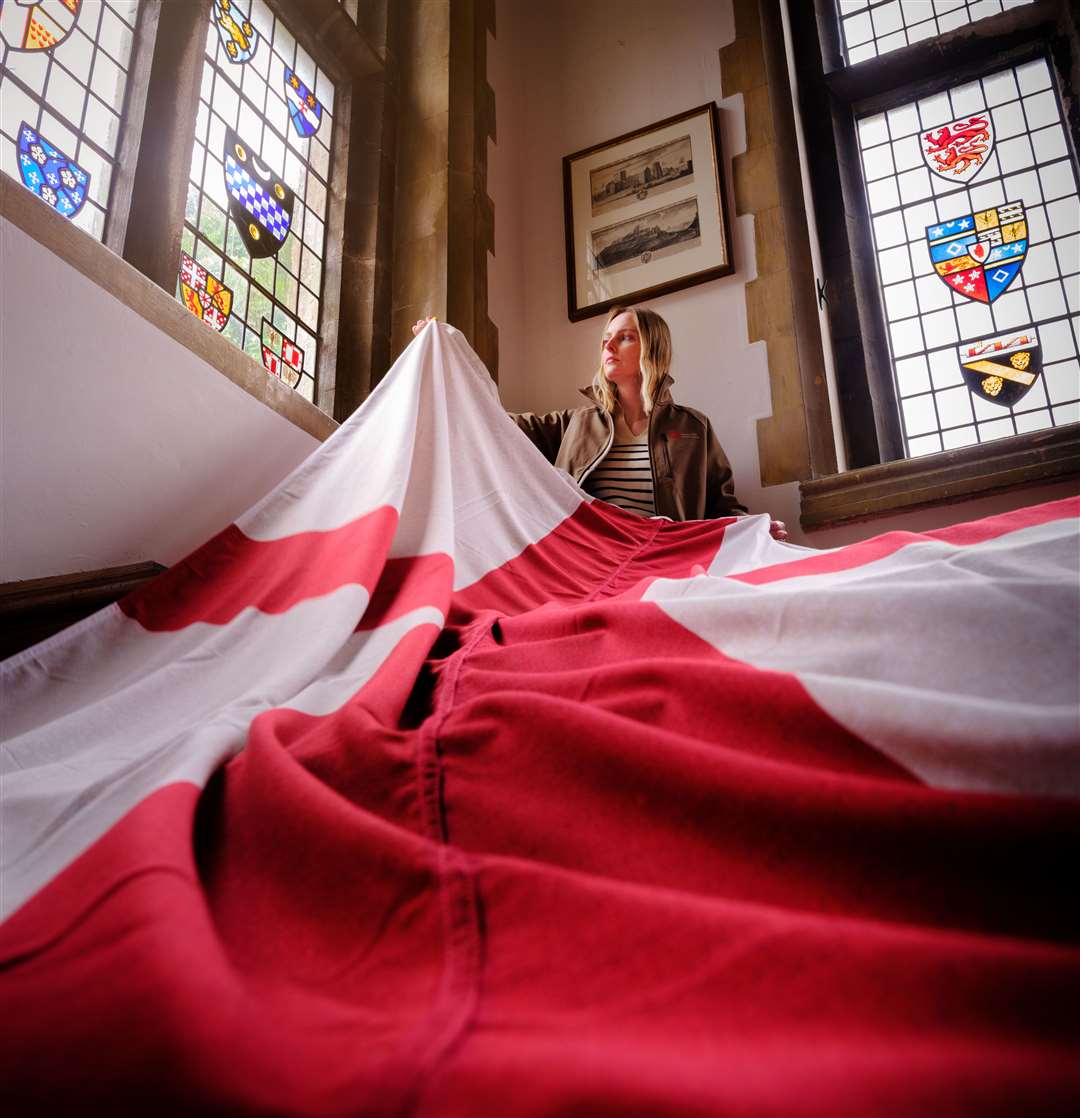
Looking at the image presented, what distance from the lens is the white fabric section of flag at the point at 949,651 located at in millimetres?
537

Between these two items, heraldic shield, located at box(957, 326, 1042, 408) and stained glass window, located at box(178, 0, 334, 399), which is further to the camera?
heraldic shield, located at box(957, 326, 1042, 408)

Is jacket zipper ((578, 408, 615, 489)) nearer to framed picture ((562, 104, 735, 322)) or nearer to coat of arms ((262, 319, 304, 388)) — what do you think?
framed picture ((562, 104, 735, 322))

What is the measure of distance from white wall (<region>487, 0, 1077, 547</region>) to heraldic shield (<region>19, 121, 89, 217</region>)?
1527 mm

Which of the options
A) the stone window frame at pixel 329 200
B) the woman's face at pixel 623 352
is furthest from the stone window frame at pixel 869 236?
the stone window frame at pixel 329 200

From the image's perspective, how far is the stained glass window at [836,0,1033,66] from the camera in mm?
3132

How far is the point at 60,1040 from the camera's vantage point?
47cm

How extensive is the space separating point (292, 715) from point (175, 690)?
26cm

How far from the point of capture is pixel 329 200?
3.02 m

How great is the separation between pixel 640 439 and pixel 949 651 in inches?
77.3

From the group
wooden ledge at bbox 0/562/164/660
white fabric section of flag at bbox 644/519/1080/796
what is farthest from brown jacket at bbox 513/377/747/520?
white fabric section of flag at bbox 644/519/1080/796

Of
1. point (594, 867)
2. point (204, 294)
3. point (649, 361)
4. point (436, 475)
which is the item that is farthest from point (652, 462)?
point (594, 867)

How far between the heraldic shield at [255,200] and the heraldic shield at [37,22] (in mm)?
524

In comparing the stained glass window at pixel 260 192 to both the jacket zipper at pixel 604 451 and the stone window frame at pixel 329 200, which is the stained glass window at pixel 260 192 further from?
the jacket zipper at pixel 604 451

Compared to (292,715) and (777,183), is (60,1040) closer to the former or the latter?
(292,715)
